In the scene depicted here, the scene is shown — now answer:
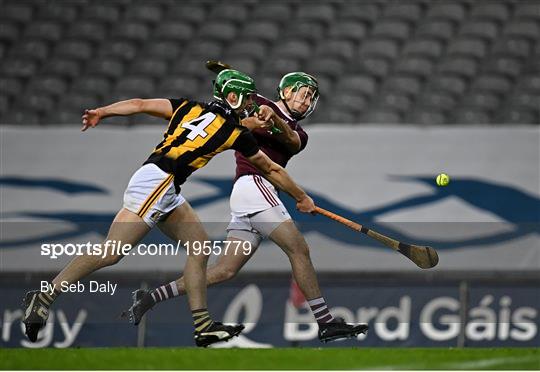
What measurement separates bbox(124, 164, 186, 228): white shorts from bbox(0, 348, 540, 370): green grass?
1282mm

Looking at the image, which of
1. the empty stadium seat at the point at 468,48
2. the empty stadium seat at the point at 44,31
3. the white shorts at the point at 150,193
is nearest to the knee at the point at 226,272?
the white shorts at the point at 150,193

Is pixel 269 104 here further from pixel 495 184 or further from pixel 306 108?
pixel 495 184

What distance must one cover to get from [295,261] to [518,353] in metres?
2.29

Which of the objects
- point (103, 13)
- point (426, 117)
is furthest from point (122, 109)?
point (103, 13)

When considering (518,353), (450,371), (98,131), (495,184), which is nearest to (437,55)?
(495,184)

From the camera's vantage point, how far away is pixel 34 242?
14375 millimetres

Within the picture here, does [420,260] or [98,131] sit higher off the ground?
[98,131]

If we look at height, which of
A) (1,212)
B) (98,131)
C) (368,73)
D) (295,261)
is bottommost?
(295,261)

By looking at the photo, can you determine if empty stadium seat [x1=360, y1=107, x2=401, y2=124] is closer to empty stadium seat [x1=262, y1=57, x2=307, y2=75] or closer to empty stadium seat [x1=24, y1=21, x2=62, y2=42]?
empty stadium seat [x1=262, y1=57, x2=307, y2=75]

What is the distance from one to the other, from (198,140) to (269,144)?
96 cm

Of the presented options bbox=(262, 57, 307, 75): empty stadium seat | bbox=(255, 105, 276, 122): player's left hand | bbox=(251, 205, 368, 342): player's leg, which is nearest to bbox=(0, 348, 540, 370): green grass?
bbox=(251, 205, 368, 342): player's leg

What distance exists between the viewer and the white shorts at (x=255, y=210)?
9.84 metres

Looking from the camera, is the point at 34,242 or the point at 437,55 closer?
the point at 34,242

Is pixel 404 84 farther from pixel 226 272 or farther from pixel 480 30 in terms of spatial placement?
pixel 226 272
